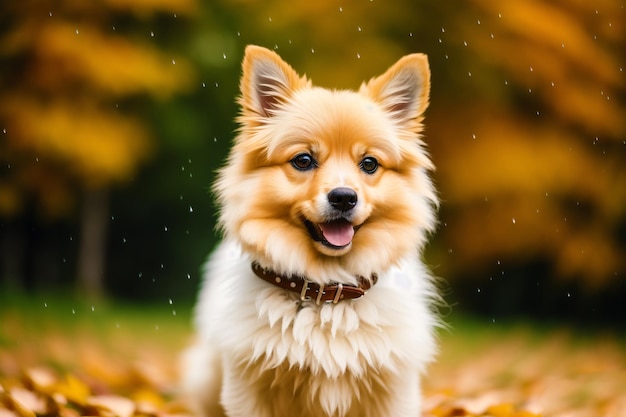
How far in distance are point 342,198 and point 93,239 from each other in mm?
4941

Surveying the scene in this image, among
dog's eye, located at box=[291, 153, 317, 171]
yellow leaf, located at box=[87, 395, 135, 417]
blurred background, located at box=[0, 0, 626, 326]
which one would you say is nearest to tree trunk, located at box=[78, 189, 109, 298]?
blurred background, located at box=[0, 0, 626, 326]

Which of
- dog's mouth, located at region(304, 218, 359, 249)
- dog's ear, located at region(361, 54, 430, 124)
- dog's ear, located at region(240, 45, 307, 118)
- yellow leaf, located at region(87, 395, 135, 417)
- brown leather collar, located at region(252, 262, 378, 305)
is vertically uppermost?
dog's ear, located at region(361, 54, 430, 124)

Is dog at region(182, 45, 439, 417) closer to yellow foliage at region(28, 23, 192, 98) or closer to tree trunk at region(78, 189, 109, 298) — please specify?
yellow foliage at region(28, 23, 192, 98)

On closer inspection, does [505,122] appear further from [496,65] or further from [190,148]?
[190,148]

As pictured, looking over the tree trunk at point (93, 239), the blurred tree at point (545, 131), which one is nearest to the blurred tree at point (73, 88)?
the tree trunk at point (93, 239)

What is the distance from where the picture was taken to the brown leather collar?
2.71 metres

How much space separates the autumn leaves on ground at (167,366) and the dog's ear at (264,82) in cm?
147

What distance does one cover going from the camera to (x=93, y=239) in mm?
6938

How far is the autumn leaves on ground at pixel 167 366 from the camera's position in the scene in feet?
11.1

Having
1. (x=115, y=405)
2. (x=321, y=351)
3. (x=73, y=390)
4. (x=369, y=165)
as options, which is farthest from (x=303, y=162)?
(x=73, y=390)

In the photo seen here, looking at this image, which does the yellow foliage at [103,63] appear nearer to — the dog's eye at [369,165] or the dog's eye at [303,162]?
the dog's eye at [303,162]

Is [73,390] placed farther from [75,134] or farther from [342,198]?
[75,134]

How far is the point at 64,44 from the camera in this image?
5.70 meters

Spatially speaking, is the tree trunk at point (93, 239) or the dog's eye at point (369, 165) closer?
the dog's eye at point (369, 165)
